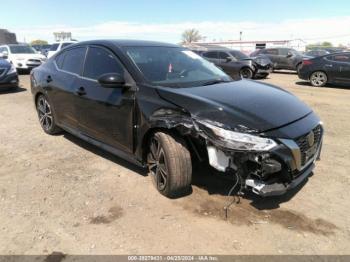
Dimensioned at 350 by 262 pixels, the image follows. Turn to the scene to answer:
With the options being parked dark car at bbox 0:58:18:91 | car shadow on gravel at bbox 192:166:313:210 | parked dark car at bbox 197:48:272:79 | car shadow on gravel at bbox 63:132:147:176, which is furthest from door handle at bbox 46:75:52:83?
parked dark car at bbox 197:48:272:79

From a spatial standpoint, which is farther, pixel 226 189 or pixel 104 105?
pixel 104 105

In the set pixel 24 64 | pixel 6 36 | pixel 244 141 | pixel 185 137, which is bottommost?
pixel 24 64

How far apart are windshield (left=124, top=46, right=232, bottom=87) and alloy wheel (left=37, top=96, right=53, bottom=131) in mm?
2484

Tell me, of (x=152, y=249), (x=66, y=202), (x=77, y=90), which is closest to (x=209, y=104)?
(x=152, y=249)

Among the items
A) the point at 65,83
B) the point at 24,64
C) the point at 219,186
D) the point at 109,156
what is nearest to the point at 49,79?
the point at 65,83

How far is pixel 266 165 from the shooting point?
316 centimetres

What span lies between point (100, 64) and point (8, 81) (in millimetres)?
8051

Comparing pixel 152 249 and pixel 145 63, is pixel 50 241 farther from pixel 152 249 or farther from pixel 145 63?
pixel 145 63

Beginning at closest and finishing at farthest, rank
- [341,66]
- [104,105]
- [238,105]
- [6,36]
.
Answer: [238,105], [104,105], [341,66], [6,36]

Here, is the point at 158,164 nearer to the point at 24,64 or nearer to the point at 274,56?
the point at 24,64

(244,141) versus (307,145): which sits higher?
(244,141)

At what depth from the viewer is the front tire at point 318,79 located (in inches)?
540

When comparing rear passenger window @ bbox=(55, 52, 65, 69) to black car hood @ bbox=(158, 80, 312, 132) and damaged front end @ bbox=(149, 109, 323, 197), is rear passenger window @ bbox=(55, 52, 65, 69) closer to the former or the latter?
black car hood @ bbox=(158, 80, 312, 132)

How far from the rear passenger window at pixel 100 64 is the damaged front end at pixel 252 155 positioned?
4.36ft
